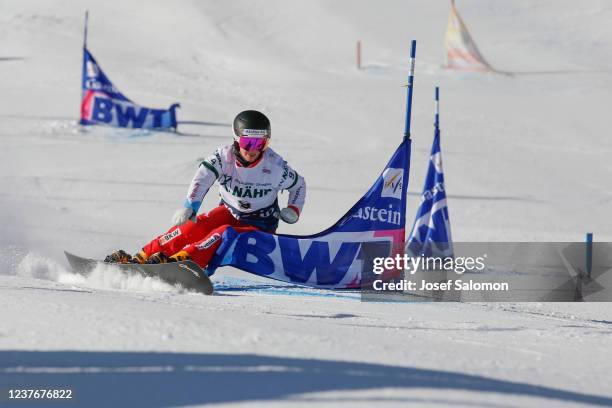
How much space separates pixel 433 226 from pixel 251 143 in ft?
8.33

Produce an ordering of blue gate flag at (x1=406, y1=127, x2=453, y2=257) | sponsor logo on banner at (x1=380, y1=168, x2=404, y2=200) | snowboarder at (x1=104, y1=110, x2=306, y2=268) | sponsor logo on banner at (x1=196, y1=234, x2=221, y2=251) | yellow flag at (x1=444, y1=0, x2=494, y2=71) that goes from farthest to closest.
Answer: yellow flag at (x1=444, y1=0, x2=494, y2=71)
blue gate flag at (x1=406, y1=127, x2=453, y2=257)
sponsor logo on banner at (x1=380, y1=168, x2=404, y2=200)
snowboarder at (x1=104, y1=110, x2=306, y2=268)
sponsor logo on banner at (x1=196, y1=234, x2=221, y2=251)

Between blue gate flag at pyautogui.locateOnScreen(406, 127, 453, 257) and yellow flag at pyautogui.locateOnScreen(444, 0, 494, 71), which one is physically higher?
yellow flag at pyautogui.locateOnScreen(444, 0, 494, 71)

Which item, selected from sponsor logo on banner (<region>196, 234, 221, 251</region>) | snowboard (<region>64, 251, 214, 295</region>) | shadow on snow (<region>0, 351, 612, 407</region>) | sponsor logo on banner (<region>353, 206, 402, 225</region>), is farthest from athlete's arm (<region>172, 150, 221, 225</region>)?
shadow on snow (<region>0, 351, 612, 407</region>)

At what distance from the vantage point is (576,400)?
4027 millimetres

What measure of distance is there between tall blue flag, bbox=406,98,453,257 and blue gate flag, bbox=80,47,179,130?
11984mm

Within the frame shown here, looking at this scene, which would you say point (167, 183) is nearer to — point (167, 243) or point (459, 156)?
point (459, 156)

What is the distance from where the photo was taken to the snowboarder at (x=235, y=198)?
7.91 meters

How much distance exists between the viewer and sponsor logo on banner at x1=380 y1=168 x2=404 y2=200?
840cm

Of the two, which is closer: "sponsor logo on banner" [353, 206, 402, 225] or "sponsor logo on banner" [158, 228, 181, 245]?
"sponsor logo on banner" [158, 228, 181, 245]

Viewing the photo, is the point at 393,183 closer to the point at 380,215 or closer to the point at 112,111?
the point at 380,215

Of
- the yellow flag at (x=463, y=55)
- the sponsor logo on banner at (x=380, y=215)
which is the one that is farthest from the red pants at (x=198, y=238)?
the yellow flag at (x=463, y=55)

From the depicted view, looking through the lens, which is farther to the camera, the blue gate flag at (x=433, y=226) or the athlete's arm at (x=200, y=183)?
the blue gate flag at (x=433, y=226)

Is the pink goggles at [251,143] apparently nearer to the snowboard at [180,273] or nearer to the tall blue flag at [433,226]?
the snowboard at [180,273]

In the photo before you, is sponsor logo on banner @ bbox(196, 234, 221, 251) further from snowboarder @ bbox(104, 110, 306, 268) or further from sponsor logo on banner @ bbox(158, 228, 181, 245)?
sponsor logo on banner @ bbox(158, 228, 181, 245)
